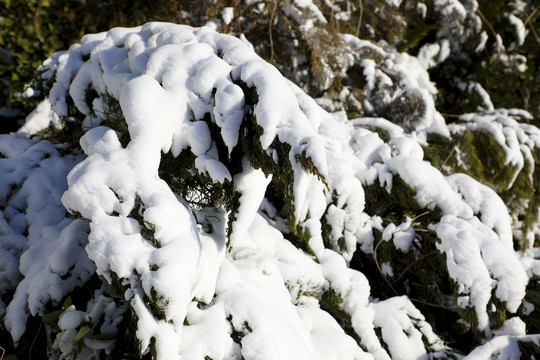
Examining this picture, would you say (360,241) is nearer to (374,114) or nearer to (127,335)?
(127,335)

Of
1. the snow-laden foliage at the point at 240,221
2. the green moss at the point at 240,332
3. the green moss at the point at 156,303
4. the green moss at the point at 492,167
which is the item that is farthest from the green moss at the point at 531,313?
the green moss at the point at 156,303

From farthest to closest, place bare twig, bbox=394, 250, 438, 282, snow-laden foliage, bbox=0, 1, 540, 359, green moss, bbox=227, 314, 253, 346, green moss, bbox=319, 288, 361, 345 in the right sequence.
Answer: bare twig, bbox=394, 250, 438, 282, green moss, bbox=319, 288, 361, 345, green moss, bbox=227, 314, 253, 346, snow-laden foliage, bbox=0, 1, 540, 359

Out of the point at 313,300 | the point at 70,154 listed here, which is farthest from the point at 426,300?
the point at 70,154

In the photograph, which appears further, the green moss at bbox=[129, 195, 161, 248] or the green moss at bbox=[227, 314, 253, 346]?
the green moss at bbox=[227, 314, 253, 346]

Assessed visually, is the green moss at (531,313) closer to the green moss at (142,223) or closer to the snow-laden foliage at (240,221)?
the snow-laden foliage at (240,221)

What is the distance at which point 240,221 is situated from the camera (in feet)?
3.77

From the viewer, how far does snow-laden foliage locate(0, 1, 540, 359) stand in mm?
931

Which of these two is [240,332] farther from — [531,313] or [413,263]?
[531,313]

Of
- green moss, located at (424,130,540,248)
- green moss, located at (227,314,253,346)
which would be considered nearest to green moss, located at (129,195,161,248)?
green moss, located at (227,314,253,346)

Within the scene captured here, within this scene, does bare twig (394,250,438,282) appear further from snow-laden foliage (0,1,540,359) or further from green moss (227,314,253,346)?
green moss (227,314,253,346)

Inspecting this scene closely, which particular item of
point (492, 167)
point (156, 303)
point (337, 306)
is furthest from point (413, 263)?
point (156, 303)

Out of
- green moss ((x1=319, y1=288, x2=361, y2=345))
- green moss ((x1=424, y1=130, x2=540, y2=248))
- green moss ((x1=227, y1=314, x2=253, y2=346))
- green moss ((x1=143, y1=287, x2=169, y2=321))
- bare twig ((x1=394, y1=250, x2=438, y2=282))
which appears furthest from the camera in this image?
green moss ((x1=424, y1=130, x2=540, y2=248))

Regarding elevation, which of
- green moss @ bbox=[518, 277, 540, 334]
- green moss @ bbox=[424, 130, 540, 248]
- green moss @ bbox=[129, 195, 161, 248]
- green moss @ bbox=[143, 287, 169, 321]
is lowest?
green moss @ bbox=[518, 277, 540, 334]

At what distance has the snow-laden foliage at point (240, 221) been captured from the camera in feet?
3.05
